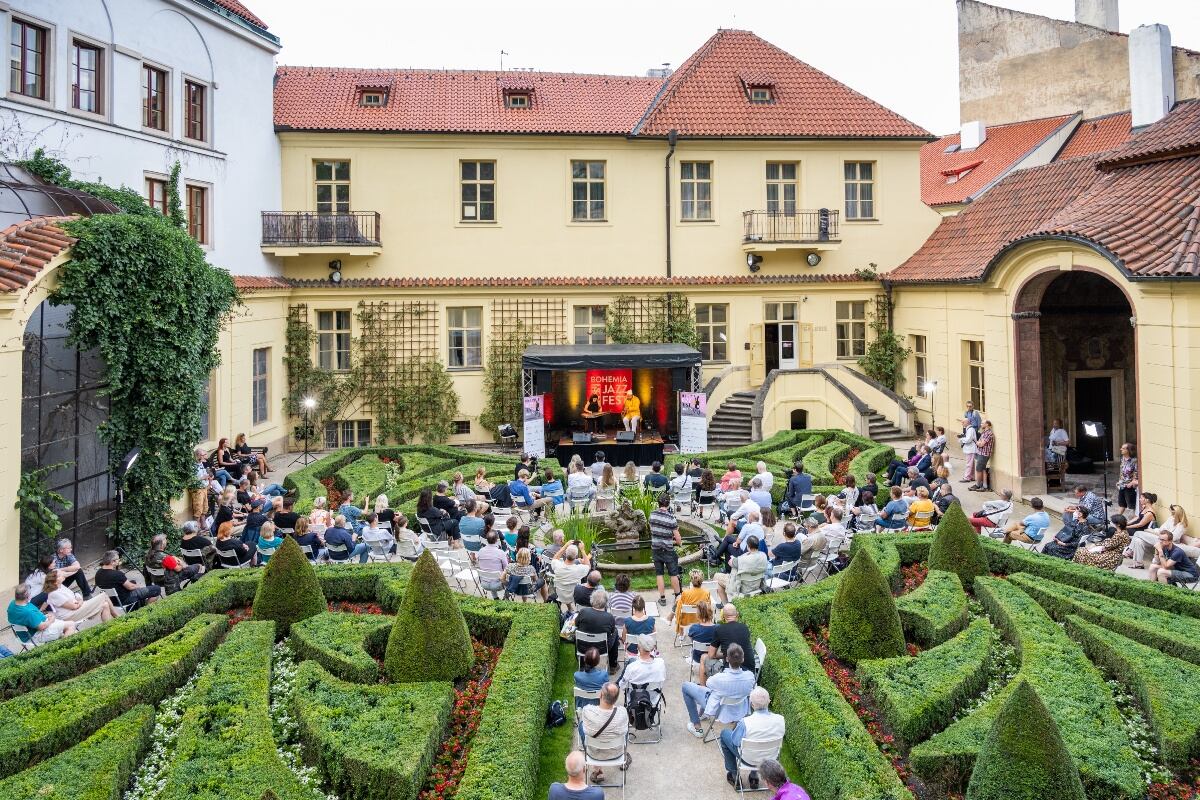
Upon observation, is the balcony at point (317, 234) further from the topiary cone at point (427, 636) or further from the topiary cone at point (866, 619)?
the topiary cone at point (866, 619)

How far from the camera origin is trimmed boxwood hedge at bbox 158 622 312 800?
24.9 feet

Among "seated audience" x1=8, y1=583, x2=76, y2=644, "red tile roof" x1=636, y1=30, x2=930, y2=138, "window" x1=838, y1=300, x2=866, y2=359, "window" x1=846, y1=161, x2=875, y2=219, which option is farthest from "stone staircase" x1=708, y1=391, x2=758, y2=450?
"seated audience" x1=8, y1=583, x2=76, y2=644

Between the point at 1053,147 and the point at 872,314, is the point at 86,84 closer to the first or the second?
the point at 872,314

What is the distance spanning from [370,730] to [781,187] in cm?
2432

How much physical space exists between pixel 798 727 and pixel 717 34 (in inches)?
1084

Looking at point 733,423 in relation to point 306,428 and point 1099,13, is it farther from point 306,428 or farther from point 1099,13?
point 1099,13

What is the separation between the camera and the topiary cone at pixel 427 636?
32.7ft

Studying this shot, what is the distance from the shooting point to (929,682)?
30.6 ft

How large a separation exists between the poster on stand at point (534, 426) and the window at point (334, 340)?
7007mm

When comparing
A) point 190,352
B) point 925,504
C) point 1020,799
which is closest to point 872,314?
point 925,504

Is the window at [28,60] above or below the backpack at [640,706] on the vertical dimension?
above

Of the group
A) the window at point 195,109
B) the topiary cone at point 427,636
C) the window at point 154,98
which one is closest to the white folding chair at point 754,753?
the topiary cone at point 427,636

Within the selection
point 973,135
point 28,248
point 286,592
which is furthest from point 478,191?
point 973,135

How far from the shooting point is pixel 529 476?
729 inches
